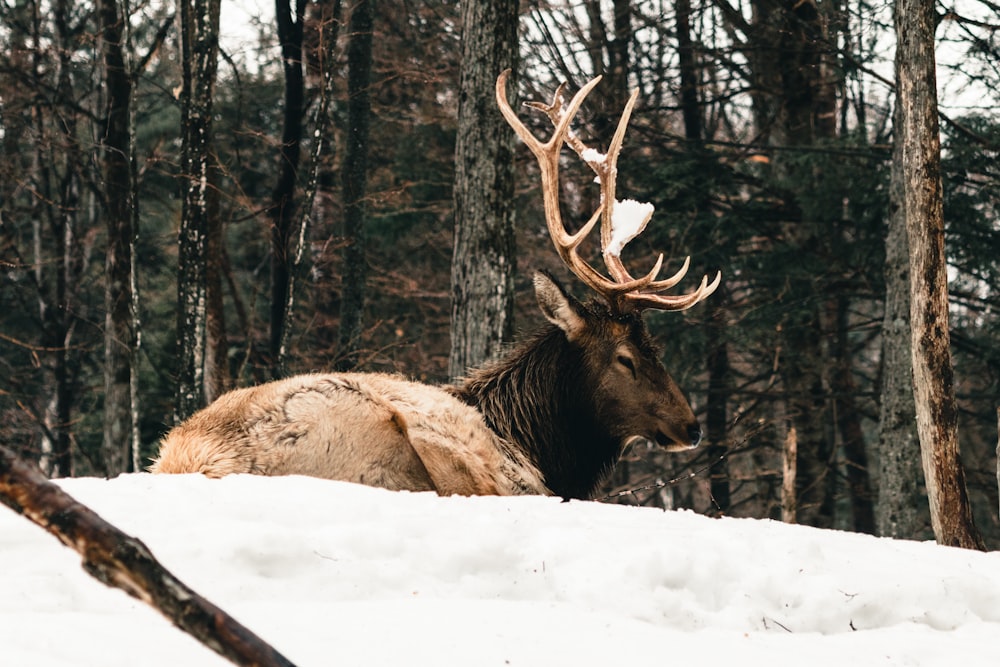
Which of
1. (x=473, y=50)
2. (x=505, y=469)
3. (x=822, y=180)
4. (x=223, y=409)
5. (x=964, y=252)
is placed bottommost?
(x=505, y=469)

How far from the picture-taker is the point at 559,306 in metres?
6.65

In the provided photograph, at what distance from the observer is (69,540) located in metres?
2.19

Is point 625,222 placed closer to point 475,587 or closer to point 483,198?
point 483,198

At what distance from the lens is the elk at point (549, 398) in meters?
5.68

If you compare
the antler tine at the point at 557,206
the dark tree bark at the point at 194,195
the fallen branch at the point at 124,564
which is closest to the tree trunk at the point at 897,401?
the antler tine at the point at 557,206

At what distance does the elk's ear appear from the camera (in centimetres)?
657

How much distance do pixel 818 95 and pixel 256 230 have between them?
11.7 m

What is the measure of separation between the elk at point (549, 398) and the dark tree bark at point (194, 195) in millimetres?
3871

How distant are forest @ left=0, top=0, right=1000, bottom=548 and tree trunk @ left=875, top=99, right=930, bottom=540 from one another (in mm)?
29

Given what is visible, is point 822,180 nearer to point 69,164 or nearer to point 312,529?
point 312,529

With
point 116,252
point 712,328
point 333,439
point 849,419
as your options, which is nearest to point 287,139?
point 116,252

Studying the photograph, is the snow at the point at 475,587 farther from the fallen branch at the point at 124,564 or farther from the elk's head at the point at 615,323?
the elk's head at the point at 615,323

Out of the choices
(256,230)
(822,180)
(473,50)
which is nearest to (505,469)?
(473,50)

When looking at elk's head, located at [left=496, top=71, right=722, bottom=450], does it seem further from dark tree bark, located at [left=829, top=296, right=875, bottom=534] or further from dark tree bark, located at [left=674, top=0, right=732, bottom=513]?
dark tree bark, located at [left=829, top=296, right=875, bottom=534]
